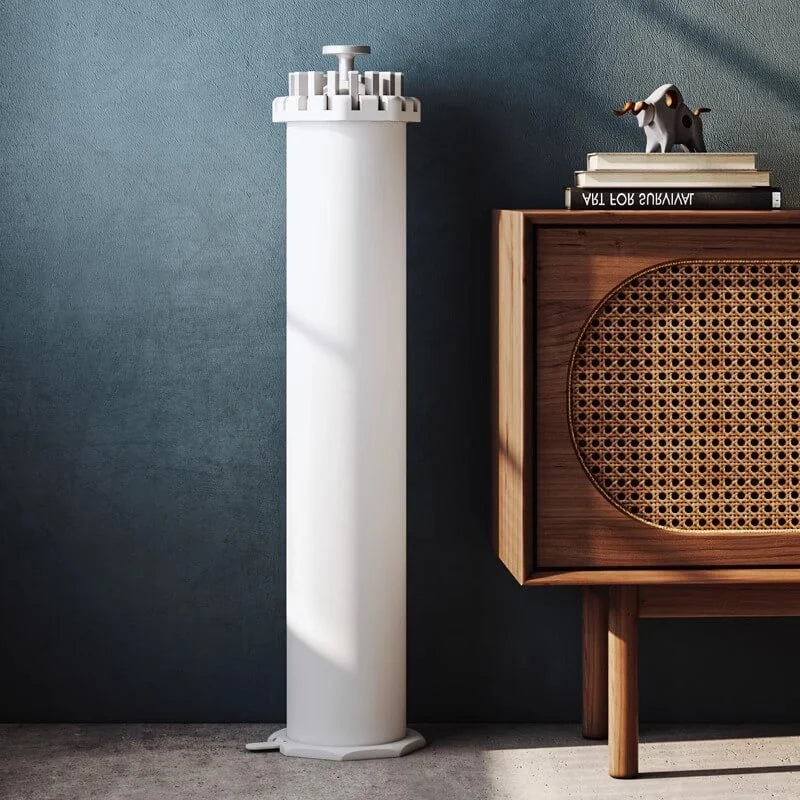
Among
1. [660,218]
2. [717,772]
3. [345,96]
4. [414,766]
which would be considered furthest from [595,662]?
[345,96]

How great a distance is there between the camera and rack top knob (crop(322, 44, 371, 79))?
2420mm

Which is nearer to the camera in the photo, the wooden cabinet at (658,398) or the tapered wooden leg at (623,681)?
the wooden cabinet at (658,398)

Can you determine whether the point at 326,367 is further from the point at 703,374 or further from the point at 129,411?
the point at 703,374

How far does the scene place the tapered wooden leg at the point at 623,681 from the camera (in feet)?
7.80

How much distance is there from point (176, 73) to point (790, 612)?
5.25 ft

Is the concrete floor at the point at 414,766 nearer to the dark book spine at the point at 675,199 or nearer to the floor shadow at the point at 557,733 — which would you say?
the floor shadow at the point at 557,733

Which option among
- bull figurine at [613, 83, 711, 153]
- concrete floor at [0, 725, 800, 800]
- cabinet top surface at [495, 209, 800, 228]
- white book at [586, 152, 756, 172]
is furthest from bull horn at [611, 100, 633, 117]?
concrete floor at [0, 725, 800, 800]

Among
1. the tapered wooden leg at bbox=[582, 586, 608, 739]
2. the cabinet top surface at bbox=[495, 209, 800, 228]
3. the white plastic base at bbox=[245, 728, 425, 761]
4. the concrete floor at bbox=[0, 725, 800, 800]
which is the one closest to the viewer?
the cabinet top surface at bbox=[495, 209, 800, 228]

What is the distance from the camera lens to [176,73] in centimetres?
263

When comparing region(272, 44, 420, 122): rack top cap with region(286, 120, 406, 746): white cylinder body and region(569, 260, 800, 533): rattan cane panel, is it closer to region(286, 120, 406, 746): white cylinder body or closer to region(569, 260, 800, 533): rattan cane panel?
region(286, 120, 406, 746): white cylinder body

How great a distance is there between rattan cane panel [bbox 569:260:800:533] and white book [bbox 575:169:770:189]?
0.54 ft

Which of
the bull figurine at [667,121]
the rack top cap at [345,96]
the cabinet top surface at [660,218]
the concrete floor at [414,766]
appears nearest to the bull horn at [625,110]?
the bull figurine at [667,121]

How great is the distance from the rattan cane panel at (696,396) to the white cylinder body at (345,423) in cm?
41

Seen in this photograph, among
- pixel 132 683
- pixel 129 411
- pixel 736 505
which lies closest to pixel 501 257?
pixel 736 505
